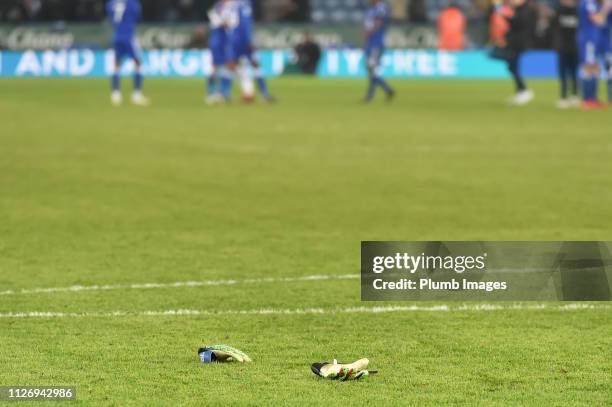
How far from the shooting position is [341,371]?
641cm

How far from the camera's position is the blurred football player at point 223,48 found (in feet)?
105

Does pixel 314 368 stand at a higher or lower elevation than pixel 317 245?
higher

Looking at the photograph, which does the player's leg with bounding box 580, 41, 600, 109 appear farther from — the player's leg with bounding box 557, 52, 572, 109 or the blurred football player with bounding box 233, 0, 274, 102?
the blurred football player with bounding box 233, 0, 274, 102

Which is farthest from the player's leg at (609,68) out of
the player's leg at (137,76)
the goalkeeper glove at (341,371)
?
the goalkeeper glove at (341,371)

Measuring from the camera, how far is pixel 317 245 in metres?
11.2

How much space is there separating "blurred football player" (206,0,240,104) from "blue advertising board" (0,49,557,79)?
13031mm

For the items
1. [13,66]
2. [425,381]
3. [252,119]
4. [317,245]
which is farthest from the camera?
[13,66]

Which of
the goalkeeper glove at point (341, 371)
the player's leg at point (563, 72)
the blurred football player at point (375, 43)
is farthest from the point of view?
the blurred football player at point (375, 43)

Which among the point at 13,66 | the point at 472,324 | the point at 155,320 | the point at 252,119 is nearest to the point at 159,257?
the point at 155,320

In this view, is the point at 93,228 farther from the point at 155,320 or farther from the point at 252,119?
the point at 252,119

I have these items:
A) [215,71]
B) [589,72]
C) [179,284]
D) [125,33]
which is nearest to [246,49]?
[215,71]

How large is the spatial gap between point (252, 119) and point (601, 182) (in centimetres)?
1116

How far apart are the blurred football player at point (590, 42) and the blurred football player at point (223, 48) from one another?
281 inches

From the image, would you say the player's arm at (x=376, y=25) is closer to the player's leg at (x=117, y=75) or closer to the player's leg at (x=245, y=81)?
the player's leg at (x=245, y=81)
